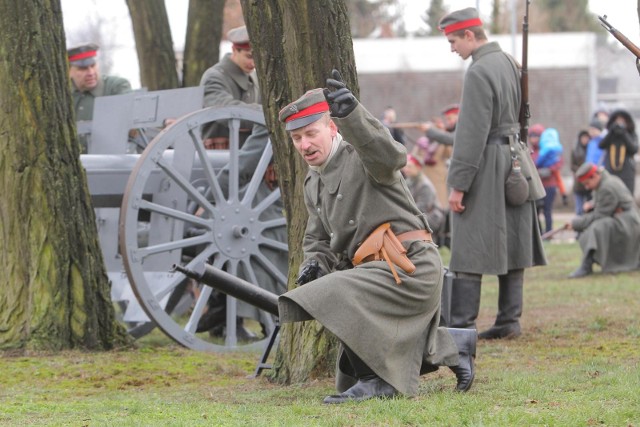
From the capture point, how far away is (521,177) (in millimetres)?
8031

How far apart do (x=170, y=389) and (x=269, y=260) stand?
205cm

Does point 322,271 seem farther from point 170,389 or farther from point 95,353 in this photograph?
point 95,353

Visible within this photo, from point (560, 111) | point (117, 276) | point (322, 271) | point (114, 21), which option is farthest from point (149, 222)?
point (114, 21)

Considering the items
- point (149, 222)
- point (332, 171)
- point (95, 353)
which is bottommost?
point (95, 353)

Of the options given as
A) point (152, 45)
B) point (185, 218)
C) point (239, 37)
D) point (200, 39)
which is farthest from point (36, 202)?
point (200, 39)

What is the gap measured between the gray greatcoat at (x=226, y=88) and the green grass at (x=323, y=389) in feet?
5.00

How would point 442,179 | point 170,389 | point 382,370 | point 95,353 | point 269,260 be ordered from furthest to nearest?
1. point 442,179
2. point 269,260
3. point 95,353
4. point 170,389
5. point 382,370

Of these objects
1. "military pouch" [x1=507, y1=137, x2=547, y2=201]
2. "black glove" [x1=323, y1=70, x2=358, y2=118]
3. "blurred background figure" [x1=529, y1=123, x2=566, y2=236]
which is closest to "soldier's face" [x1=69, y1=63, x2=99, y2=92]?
"military pouch" [x1=507, y1=137, x2=547, y2=201]

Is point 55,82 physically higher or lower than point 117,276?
higher

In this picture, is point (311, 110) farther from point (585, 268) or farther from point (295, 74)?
point (585, 268)

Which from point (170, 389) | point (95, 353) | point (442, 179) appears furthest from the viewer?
point (442, 179)

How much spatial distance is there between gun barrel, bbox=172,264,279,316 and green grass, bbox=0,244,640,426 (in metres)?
0.42

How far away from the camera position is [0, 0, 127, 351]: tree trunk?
25.0 ft

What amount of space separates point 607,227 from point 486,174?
6025mm
